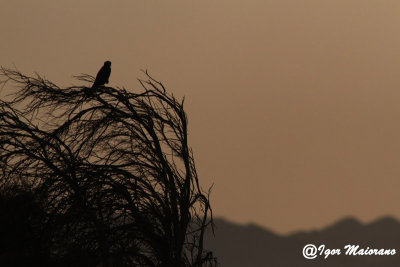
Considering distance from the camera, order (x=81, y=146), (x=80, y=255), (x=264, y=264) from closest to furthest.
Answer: (x=80, y=255)
(x=81, y=146)
(x=264, y=264)

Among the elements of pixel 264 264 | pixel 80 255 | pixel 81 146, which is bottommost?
pixel 80 255

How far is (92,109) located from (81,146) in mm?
723

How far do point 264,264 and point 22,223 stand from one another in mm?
178311

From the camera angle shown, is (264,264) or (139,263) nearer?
(139,263)

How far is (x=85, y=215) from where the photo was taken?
13938 mm

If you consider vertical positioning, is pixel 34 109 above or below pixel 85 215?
above

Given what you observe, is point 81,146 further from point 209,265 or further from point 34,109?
point 209,265

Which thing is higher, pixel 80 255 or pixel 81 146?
pixel 81 146

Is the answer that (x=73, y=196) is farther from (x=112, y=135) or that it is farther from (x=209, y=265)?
(x=209, y=265)

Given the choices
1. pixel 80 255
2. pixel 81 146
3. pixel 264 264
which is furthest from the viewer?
pixel 264 264

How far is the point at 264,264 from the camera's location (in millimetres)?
190375

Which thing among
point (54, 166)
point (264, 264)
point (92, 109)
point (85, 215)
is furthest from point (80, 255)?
point (264, 264)

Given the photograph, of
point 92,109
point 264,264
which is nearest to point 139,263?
point 92,109

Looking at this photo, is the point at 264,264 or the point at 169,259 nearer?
the point at 169,259
